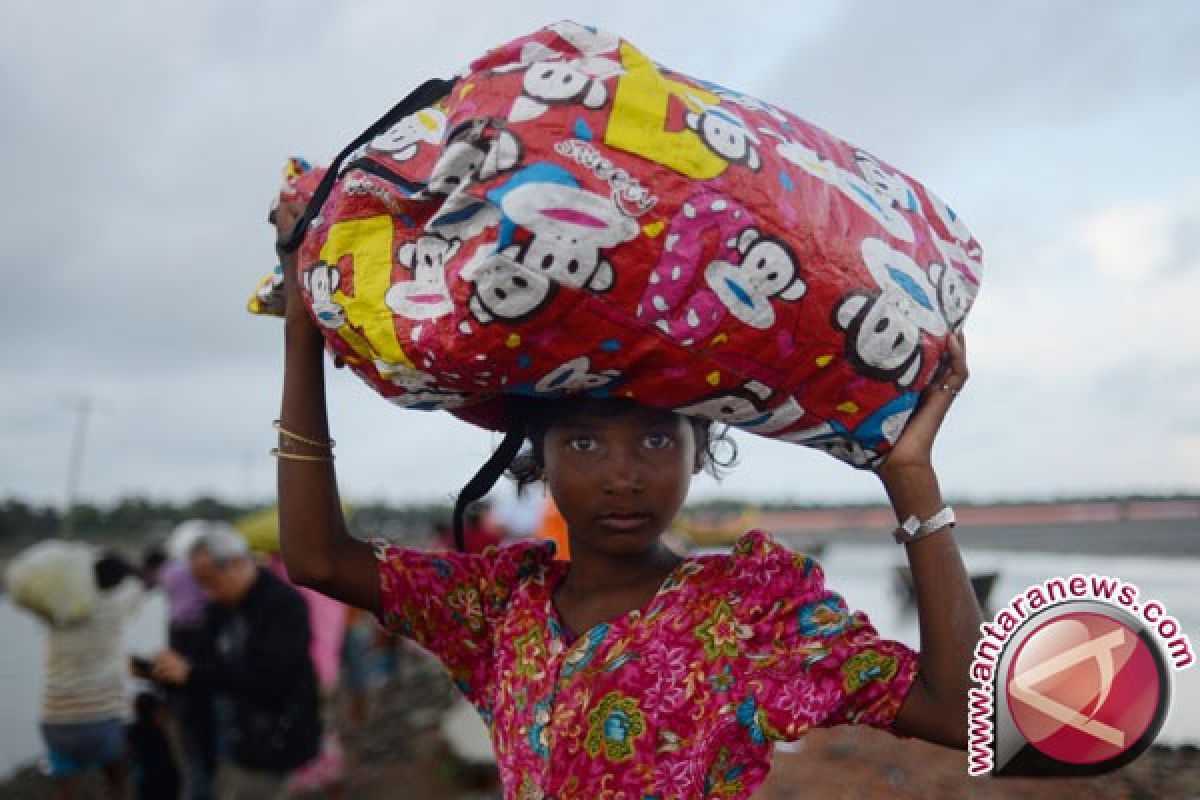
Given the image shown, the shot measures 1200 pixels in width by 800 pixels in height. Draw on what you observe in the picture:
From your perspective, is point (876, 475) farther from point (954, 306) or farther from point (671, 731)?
point (671, 731)

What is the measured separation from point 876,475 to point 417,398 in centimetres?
73

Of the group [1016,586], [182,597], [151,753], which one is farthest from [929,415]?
[151,753]

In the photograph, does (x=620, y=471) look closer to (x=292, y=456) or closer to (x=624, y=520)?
(x=624, y=520)

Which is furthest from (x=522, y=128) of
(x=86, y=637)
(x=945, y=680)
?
(x=86, y=637)

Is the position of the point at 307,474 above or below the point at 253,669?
above

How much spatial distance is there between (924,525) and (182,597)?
15.0 feet

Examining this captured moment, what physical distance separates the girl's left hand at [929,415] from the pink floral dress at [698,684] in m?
0.24

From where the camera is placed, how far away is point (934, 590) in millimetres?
1455

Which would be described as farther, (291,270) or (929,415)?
(291,270)

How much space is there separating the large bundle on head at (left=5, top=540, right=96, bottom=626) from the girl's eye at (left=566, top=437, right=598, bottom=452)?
490cm

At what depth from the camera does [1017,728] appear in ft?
4.50

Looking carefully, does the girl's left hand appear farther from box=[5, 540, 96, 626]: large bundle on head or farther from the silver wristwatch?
box=[5, 540, 96, 626]: large bundle on head

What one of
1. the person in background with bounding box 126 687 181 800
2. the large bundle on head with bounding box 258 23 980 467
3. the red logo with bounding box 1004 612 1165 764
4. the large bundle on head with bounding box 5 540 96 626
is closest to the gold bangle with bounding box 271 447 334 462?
the large bundle on head with bounding box 258 23 980 467

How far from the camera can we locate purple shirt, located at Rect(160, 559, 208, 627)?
493 centimetres
